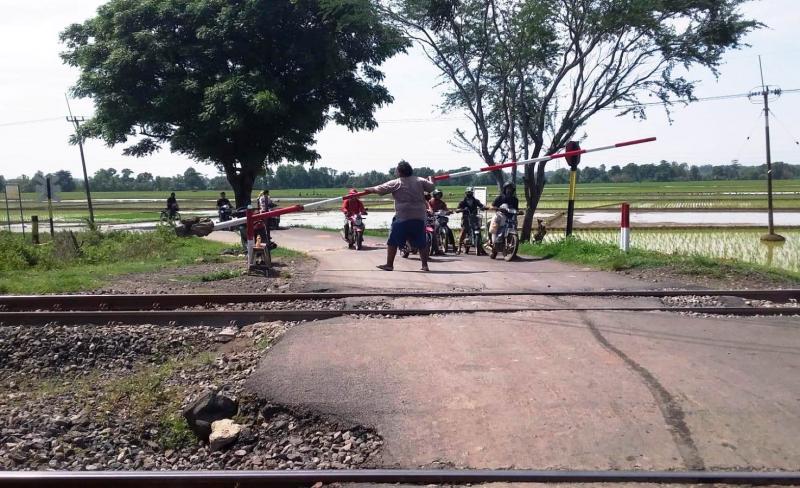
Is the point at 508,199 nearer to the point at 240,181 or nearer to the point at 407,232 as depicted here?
the point at 407,232

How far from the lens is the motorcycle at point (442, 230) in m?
17.1

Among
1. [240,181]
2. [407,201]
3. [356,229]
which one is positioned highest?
[240,181]

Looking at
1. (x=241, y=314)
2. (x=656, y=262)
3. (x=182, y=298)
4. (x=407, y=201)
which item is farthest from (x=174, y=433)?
(x=656, y=262)

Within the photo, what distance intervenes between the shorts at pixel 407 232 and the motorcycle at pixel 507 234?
15.7 ft

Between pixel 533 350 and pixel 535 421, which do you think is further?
pixel 533 350

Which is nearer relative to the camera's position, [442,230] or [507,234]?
[507,234]

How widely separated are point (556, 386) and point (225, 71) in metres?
24.8

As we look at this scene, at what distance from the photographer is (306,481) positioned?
163 inches

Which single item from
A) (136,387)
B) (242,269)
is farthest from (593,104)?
(136,387)

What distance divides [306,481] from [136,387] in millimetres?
2933

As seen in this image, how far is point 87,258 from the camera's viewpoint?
1670 centimetres

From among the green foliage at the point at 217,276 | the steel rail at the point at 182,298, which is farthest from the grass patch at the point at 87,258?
the green foliage at the point at 217,276

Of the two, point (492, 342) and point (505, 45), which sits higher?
point (505, 45)

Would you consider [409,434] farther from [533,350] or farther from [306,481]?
[533,350]
